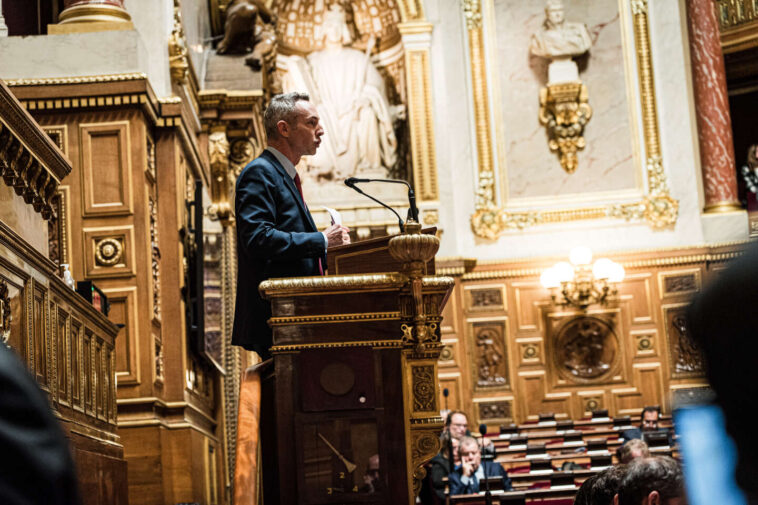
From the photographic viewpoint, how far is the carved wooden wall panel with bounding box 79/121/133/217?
23.5 feet

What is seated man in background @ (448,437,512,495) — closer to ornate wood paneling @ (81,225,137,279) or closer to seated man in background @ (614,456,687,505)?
ornate wood paneling @ (81,225,137,279)

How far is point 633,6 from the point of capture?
14289mm

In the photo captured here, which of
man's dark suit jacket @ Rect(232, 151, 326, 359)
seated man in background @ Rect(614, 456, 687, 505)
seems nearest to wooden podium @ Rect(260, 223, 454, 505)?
man's dark suit jacket @ Rect(232, 151, 326, 359)

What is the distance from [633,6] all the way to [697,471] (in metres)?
14.2

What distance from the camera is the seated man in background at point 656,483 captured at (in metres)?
2.60

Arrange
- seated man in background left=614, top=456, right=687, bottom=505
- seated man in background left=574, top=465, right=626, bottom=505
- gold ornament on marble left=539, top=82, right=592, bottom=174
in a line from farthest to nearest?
gold ornament on marble left=539, top=82, right=592, bottom=174 < seated man in background left=574, top=465, right=626, bottom=505 < seated man in background left=614, top=456, right=687, bottom=505

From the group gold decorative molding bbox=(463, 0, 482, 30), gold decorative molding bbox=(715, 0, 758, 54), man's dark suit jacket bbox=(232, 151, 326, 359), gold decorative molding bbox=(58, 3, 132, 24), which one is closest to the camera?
man's dark suit jacket bbox=(232, 151, 326, 359)

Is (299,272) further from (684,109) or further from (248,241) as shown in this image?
(684,109)

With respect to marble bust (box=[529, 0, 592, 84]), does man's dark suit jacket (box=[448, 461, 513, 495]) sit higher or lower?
lower

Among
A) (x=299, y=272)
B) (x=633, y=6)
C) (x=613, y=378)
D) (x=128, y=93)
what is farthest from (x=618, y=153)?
(x=299, y=272)

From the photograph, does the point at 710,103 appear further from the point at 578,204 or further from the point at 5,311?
the point at 5,311

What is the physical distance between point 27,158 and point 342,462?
2053 mm

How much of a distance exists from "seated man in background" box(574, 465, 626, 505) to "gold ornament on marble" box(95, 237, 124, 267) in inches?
176

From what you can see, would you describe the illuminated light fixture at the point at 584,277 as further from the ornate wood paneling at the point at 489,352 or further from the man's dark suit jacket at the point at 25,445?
the man's dark suit jacket at the point at 25,445
